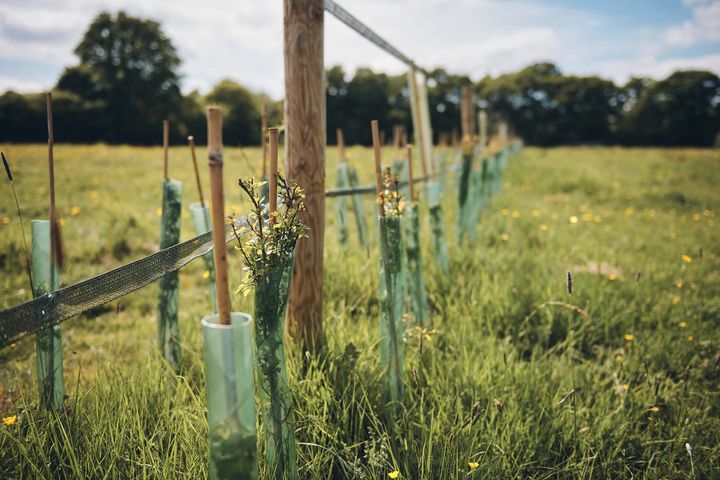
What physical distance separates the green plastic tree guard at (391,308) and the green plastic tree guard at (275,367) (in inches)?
24.3

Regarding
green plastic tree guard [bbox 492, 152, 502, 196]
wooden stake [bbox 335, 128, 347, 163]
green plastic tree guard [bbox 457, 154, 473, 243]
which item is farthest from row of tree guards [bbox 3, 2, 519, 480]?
green plastic tree guard [bbox 492, 152, 502, 196]

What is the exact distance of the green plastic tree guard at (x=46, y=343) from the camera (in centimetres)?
170

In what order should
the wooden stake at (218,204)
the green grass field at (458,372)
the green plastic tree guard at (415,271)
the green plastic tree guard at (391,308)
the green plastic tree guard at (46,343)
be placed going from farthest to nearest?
1. the green plastic tree guard at (415,271)
2. the green plastic tree guard at (391,308)
3. the green plastic tree guard at (46,343)
4. the green grass field at (458,372)
5. the wooden stake at (218,204)

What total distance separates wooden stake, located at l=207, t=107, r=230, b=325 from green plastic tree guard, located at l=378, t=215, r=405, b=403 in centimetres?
102

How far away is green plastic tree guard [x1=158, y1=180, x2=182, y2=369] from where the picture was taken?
7.50ft

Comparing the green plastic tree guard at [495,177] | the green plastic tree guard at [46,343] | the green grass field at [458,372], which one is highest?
the green plastic tree guard at [495,177]

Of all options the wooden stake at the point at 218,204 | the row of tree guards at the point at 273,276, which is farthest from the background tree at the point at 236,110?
the wooden stake at the point at 218,204

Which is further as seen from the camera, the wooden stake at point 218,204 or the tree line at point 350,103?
the tree line at point 350,103

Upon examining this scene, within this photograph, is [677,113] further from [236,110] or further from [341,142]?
[341,142]

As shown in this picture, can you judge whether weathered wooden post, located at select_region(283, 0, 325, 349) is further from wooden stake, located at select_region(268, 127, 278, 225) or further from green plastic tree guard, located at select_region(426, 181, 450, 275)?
green plastic tree guard, located at select_region(426, 181, 450, 275)

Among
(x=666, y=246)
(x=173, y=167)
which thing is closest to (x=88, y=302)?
(x=666, y=246)

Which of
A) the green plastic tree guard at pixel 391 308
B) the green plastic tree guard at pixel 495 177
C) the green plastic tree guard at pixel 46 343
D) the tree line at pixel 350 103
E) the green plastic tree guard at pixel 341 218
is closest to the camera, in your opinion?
the green plastic tree guard at pixel 46 343

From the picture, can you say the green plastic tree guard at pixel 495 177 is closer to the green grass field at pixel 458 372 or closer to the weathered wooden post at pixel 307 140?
the green grass field at pixel 458 372

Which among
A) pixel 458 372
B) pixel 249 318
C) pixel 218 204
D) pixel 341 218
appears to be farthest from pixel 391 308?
pixel 341 218
